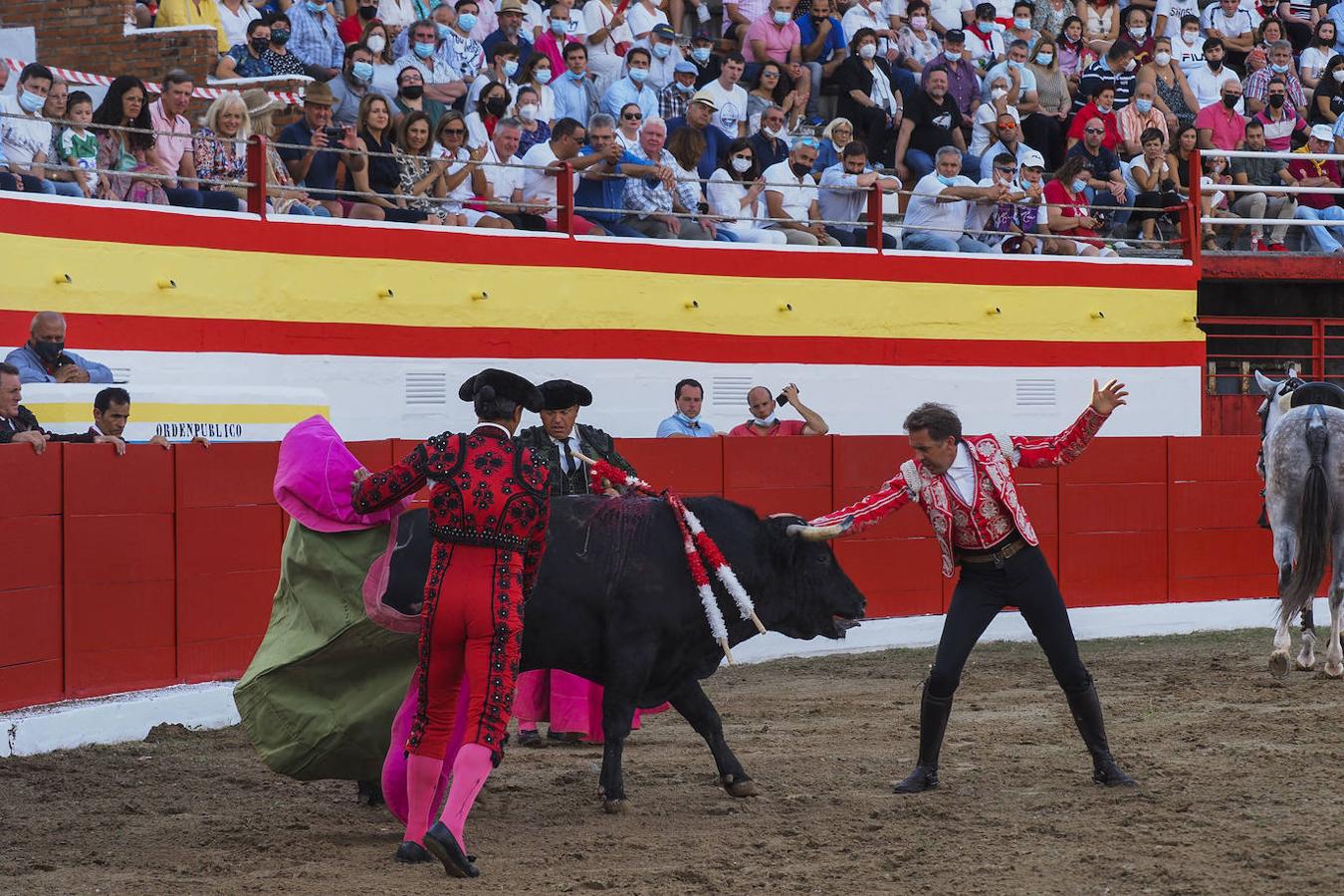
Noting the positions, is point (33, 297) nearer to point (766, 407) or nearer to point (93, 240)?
point (93, 240)

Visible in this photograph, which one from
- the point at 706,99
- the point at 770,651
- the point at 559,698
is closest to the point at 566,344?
the point at 706,99

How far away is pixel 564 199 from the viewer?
42.9ft

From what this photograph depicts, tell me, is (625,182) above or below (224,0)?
below

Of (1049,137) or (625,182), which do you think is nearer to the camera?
(625,182)

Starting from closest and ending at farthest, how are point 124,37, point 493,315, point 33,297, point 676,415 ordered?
point 33,297 → point 676,415 → point 493,315 → point 124,37

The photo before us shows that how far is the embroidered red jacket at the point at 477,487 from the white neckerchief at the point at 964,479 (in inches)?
64.6

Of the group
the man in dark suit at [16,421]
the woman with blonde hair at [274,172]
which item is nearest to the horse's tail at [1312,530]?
the man in dark suit at [16,421]

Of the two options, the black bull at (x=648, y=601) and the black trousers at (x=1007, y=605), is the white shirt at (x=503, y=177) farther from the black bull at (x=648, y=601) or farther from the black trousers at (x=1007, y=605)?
the black trousers at (x=1007, y=605)

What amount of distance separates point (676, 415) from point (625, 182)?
2.40 meters

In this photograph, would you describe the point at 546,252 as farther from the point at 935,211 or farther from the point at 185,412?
the point at 185,412

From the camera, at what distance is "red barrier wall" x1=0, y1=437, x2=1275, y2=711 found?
27.2 ft

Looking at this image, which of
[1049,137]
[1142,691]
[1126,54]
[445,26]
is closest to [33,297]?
[445,26]

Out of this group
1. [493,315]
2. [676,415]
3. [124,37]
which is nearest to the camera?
[676,415]

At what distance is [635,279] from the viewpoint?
A: 13555mm
